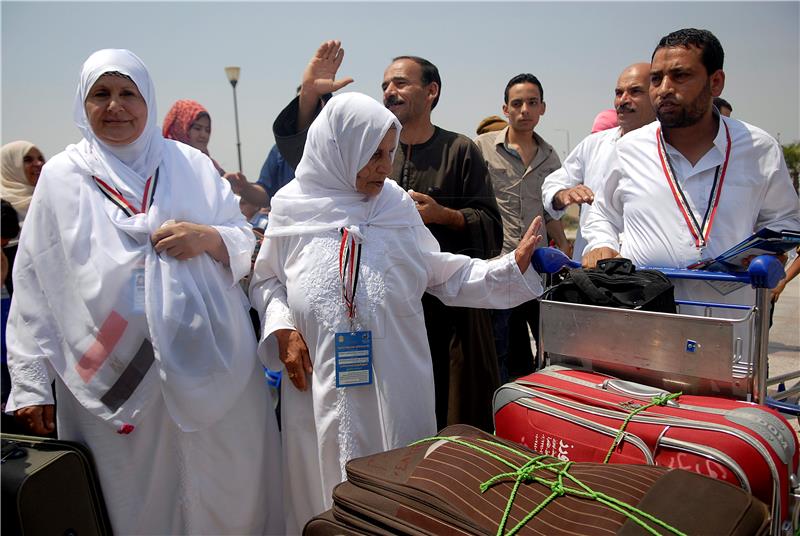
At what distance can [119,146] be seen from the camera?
2.56 metres

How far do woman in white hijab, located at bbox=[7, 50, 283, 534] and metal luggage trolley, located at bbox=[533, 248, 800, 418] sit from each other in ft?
4.01

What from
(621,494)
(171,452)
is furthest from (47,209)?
(621,494)

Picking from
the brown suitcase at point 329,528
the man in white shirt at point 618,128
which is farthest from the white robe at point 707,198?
the brown suitcase at point 329,528

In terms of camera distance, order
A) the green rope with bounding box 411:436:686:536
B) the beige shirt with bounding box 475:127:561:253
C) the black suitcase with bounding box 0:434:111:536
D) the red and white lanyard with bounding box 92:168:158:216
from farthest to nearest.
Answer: the beige shirt with bounding box 475:127:561:253 → the red and white lanyard with bounding box 92:168:158:216 → the black suitcase with bounding box 0:434:111:536 → the green rope with bounding box 411:436:686:536

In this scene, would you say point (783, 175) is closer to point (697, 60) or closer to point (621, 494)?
point (697, 60)

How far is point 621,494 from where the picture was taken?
153 cm

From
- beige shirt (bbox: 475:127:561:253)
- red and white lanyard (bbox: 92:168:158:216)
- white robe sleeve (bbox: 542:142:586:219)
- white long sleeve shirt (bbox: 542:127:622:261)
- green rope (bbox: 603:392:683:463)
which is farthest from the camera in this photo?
beige shirt (bbox: 475:127:561:253)

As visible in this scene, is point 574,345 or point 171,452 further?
point 171,452

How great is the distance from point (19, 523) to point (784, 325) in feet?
24.2

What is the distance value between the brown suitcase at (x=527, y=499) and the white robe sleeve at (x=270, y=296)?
88 centimetres

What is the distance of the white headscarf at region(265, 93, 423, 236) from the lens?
7.87 ft

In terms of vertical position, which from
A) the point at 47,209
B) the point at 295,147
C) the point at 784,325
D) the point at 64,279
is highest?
the point at 295,147

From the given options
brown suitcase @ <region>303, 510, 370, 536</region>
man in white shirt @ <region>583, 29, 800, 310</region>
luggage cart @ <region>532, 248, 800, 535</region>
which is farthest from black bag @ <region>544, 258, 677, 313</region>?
brown suitcase @ <region>303, 510, 370, 536</region>

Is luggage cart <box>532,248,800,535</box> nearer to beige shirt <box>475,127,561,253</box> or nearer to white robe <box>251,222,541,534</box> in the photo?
white robe <box>251,222,541,534</box>
